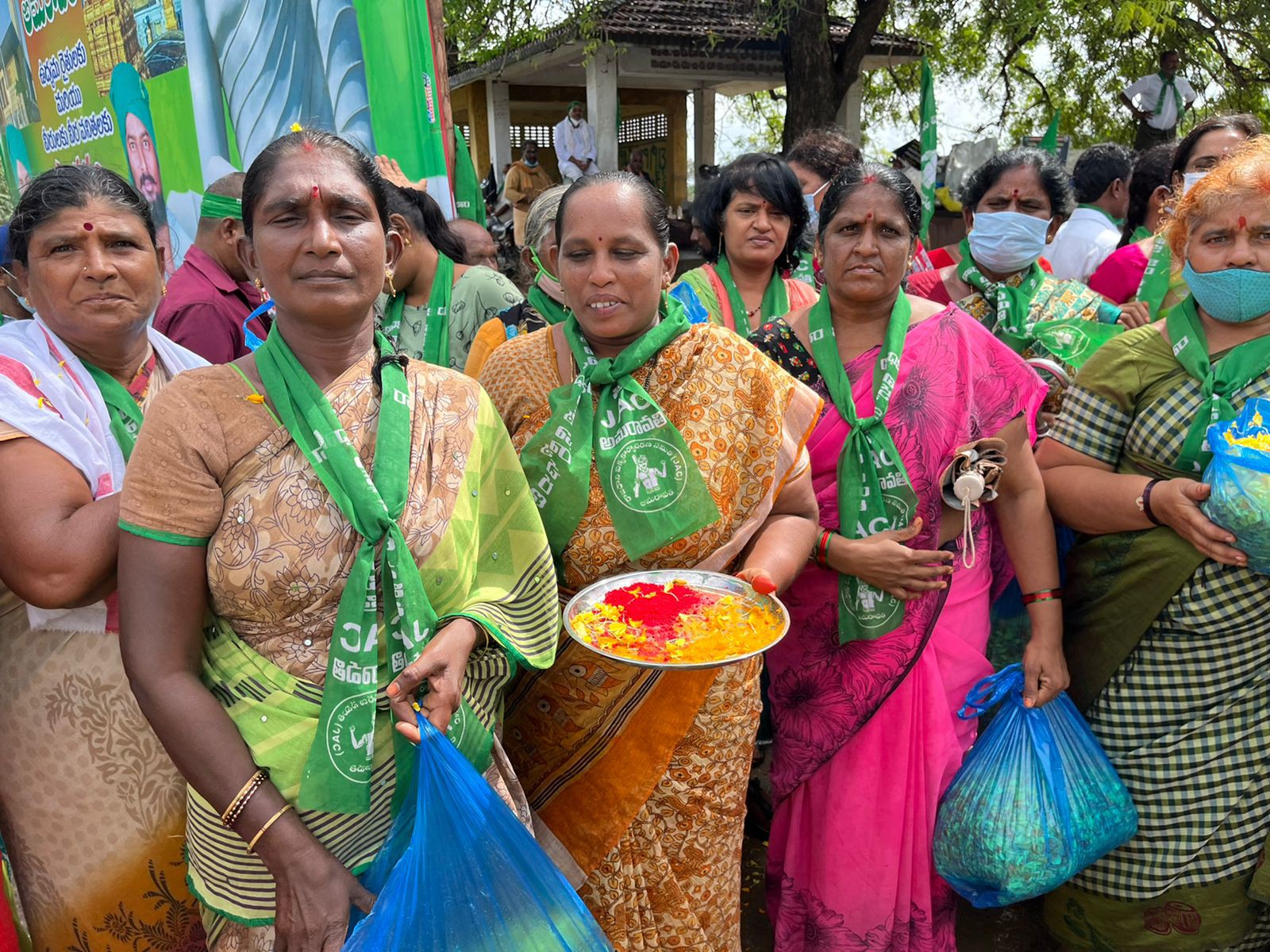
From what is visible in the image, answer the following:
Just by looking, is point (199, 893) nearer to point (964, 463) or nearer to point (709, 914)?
point (709, 914)

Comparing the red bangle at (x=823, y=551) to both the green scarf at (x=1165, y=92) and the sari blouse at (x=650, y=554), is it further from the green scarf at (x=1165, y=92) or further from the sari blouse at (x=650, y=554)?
the green scarf at (x=1165, y=92)

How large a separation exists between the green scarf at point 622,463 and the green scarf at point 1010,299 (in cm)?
174

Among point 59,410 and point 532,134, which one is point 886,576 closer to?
point 59,410

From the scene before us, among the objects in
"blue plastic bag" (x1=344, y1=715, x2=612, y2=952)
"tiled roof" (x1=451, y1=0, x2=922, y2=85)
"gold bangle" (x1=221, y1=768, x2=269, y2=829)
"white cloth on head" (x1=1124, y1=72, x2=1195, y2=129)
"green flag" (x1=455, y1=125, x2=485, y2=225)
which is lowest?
"blue plastic bag" (x1=344, y1=715, x2=612, y2=952)

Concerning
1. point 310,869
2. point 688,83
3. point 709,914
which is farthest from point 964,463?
point 688,83

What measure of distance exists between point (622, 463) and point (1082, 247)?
422cm

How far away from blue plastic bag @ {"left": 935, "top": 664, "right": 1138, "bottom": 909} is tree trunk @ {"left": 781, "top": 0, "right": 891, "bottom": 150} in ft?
30.5

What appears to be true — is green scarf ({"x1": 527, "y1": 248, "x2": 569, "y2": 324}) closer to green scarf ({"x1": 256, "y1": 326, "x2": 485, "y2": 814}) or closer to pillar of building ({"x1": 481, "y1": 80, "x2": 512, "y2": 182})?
green scarf ({"x1": 256, "y1": 326, "x2": 485, "y2": 814})

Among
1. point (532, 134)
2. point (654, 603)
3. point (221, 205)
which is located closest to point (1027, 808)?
point (654, 603)

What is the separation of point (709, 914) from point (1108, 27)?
15.1 metres

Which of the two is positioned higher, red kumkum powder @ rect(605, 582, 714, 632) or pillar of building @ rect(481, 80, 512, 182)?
pillar of building @ rect(481, 80, 512, 182)

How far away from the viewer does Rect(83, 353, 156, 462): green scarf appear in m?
2.06

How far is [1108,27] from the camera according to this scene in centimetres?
1373

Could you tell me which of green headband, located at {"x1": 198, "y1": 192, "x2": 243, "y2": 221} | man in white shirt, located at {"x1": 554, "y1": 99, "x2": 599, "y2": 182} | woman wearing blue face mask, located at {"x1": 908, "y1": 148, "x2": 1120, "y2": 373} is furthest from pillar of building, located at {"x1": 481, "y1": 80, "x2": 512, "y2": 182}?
green headband, located at {"x1": 198, "y1": 192, "x2": 243, "y2": 221}
